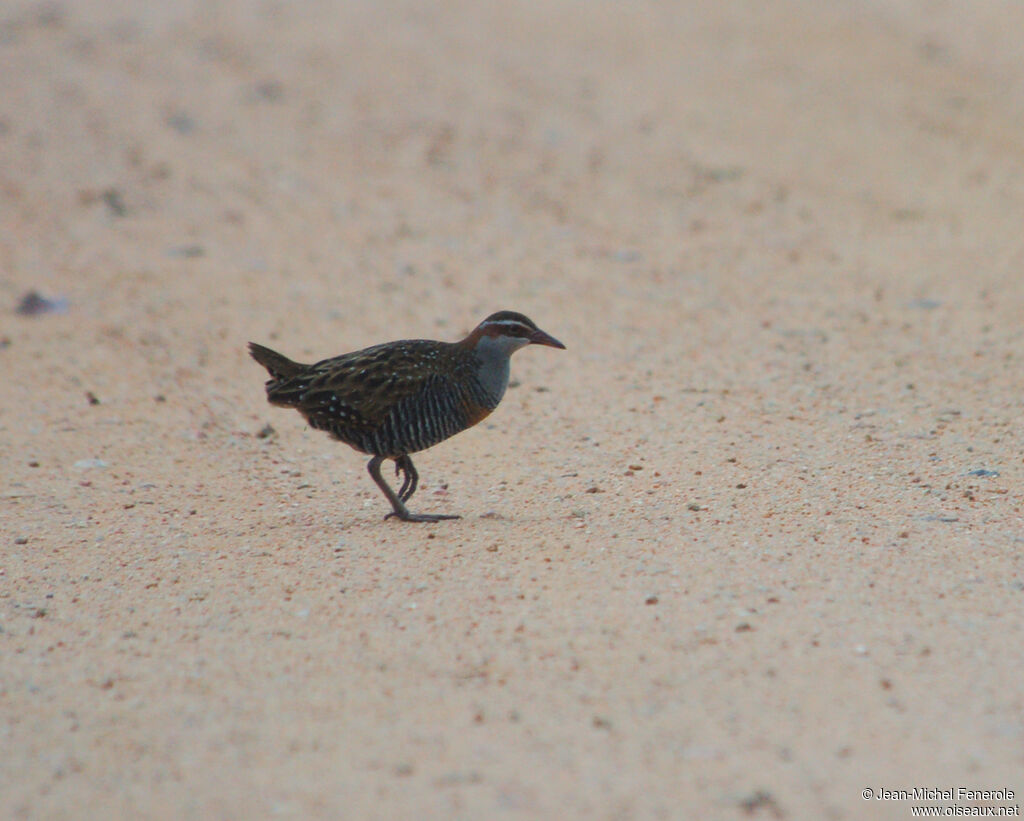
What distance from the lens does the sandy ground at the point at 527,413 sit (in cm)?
419

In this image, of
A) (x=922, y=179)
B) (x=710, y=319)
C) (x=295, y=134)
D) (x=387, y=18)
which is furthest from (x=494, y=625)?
(x=387, y=18)

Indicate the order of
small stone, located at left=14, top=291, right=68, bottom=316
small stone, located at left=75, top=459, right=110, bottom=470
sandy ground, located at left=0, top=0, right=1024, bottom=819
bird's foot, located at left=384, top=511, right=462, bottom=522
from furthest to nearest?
small stone, located at left=14, top=291, right=68, bottom=316
small stone, located at left=75, top=459, right=110, bottom=470
bird's foot, located at left=384, top=511, right=462, bottom=522
sandy ground, located at left=0, top=0, right=1024, bottom=819

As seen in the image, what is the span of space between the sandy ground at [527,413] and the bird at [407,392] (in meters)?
0.42

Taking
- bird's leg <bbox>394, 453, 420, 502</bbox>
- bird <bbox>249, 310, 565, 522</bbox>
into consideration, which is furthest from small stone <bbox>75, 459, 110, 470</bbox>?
bird's leg <bbox>394, 453, 420, 502</bbox>

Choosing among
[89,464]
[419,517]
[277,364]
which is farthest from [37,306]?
[419,517]

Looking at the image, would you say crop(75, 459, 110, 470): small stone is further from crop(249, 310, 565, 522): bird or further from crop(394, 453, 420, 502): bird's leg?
crop(394, 453, 420, 502): bird's leg

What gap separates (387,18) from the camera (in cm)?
1716

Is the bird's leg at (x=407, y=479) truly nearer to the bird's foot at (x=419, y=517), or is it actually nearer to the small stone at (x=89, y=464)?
the bird's foot at (x=419, y=517)

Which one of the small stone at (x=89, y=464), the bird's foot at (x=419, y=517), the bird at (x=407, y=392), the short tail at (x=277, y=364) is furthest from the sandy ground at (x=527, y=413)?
the short tail at (x=277, y=364)

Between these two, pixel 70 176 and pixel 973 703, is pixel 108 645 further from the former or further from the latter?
pixel 70 176

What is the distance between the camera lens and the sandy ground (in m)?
4.19

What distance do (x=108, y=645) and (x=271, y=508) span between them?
1.81 metres

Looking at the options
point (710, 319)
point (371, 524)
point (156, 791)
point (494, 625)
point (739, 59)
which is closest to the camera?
point (156, 791)

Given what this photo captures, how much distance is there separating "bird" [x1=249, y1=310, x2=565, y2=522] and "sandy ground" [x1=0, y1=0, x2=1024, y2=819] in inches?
16.5
